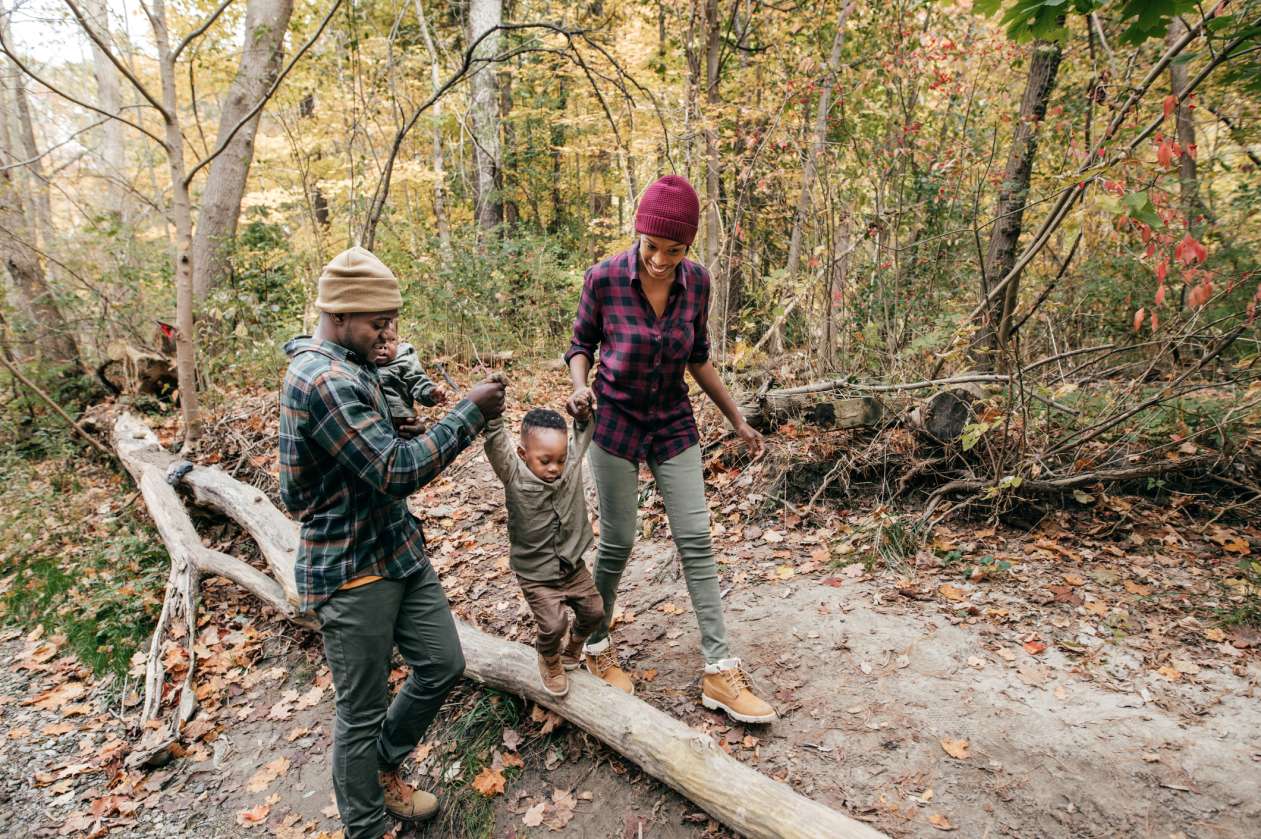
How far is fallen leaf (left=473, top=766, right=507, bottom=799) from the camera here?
3.12 m

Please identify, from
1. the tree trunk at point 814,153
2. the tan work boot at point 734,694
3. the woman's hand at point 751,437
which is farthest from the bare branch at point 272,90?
the tan work boot at point 734,694

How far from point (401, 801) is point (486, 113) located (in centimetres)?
1070

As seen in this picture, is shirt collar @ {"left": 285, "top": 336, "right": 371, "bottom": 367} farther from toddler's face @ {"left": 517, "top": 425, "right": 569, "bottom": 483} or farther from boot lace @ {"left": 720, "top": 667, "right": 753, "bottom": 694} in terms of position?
boot lace @ {"left": 720, "top": 667, "right": 753, "bottom": 694}

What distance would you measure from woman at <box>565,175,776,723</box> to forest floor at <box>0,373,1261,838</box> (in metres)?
0.59

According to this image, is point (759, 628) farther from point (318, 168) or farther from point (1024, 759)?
point (318, 168)

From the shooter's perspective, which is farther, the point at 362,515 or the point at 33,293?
the point at 33,293

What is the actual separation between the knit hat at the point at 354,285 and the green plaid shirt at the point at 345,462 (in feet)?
0.54

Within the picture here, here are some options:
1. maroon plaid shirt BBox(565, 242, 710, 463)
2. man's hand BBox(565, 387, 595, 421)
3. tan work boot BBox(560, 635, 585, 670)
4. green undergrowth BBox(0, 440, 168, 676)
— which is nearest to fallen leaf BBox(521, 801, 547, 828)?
tan work boot BBox(560, 635, 585, 670)

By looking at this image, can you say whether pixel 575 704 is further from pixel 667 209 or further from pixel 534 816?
pixel 667 209

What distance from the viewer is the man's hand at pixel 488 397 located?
8.00 ft

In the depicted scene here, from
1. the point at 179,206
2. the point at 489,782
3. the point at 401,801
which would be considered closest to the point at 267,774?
the point at 401,801

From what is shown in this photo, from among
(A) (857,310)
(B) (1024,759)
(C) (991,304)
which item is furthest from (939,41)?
(B) (1024,759)

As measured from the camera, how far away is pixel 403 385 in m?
2.85

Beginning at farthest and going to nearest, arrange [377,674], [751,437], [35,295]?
[35,295]
[751,437]
[377,674]
